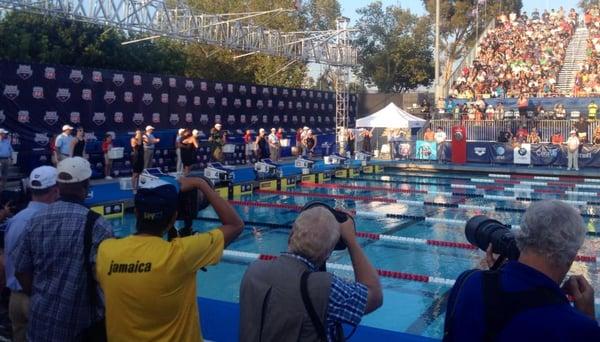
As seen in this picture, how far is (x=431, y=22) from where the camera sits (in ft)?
146

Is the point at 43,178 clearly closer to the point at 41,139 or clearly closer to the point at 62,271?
the point at 62,271

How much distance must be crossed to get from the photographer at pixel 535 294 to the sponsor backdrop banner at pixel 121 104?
46.3 feet

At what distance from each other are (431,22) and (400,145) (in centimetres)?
2378

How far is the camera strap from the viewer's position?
5.82ft

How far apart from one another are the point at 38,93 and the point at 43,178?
1265 cm

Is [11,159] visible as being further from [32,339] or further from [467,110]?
[467,110]

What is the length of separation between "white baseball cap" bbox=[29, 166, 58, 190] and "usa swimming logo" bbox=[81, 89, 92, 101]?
13.6 metres

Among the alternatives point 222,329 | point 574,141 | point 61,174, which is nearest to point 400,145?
point 574,141

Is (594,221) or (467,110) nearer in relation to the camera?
(594,221)

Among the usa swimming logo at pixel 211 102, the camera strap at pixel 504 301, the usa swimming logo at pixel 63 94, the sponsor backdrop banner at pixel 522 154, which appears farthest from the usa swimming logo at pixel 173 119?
the camera strap at pixel 504 301

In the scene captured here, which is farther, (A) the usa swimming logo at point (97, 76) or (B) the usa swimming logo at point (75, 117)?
(A) the usa swimming logo at point (97, 76)

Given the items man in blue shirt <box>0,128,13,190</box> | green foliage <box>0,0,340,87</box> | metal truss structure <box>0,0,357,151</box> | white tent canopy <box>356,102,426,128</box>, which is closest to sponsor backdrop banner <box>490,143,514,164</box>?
white tent canopy <box>356,102,426,128</box>

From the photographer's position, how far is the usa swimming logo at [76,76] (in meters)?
15.9

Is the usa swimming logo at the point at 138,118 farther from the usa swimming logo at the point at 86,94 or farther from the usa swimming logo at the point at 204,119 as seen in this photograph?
the usa swimming logo at the point at 204,119
